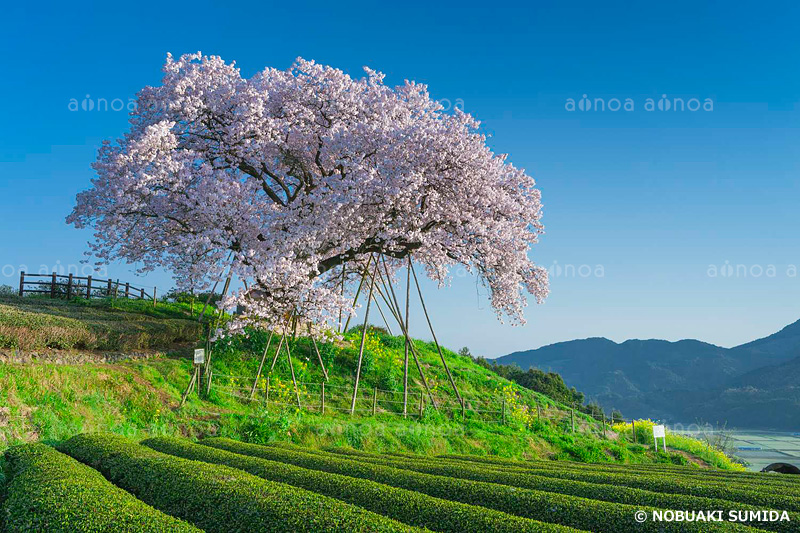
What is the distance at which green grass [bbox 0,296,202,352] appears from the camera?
51.6 ft

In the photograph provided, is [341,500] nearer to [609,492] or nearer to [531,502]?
[531,502]

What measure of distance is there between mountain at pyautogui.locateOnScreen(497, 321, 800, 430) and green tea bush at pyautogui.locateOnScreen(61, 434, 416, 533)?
83493 millimetres

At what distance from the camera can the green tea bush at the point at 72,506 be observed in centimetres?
546

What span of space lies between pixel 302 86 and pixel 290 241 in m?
6.12

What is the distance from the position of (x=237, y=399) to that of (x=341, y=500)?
506 inches

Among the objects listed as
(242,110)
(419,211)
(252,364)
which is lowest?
(252,364)

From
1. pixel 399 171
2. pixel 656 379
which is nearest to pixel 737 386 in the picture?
pixel 656 379

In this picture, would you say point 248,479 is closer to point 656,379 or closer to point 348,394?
point 348,394

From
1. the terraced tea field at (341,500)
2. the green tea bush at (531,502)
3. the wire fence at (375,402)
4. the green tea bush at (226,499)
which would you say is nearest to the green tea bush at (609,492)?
the terraced tea field at (341,500)

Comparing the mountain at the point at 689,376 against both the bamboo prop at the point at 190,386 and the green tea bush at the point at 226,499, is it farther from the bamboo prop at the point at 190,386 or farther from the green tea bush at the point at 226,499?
the green tea bush at the point at 226,499

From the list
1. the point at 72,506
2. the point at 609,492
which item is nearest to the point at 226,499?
the point at 72,506

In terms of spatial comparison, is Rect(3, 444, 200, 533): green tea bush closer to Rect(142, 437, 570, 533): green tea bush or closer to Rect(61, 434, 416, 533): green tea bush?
Rect(61, 434, 416, 533): green tea bush

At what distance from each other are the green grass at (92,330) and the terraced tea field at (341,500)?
8.41 meters

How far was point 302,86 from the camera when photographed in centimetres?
2023
